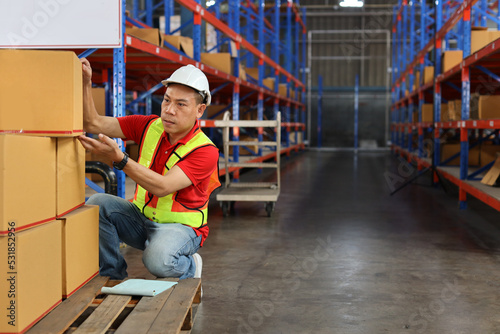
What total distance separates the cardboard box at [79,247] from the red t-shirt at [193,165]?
49 centimetres

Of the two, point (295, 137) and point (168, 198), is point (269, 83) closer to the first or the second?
point (295, 137)

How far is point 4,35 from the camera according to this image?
9.57 feet

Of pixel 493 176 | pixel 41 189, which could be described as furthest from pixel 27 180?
pixel 493 176

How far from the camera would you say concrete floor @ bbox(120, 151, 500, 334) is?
3170 mm

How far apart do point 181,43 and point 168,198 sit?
15.5 ft

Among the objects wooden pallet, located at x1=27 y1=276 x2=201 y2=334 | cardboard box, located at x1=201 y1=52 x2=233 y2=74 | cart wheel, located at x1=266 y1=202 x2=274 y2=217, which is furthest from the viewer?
cardboard box, located at x1=201 y1=52 x2=233 y2=74

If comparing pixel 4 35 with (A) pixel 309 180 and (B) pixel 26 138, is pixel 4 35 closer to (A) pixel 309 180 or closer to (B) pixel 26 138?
(B) pixel 26 138

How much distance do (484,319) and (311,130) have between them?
933 inches

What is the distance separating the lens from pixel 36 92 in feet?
7.98

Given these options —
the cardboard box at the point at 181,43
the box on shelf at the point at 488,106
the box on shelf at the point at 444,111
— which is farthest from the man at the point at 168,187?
the box on shelf at the point at 444,111

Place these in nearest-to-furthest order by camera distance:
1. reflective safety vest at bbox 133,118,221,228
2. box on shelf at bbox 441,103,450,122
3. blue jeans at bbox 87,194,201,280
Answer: blue jeans at bbox 87,194,201,280, reflective safety vest at bbox 133,118,221,228, box on shelf at bbox 441,103,450,122

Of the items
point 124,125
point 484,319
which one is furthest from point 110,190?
point 484,319

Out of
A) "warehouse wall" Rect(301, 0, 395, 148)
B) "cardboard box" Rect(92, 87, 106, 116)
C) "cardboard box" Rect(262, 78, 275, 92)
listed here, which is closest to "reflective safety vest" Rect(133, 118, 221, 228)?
"cardboard box" Rect(92, 87, 106, 116)

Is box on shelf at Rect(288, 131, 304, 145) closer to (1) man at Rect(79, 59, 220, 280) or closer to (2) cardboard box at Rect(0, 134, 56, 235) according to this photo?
(1) man at Rect(79, 59, 220, 280)
